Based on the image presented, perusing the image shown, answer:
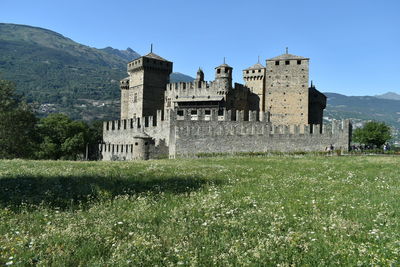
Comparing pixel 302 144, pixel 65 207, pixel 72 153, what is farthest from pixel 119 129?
pixel 65 207

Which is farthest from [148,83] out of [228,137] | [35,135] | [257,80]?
[228,137]

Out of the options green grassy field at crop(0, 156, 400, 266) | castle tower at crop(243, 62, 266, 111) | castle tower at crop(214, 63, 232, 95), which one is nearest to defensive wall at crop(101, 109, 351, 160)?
castle tower at crop(214, 63, 232, 95)

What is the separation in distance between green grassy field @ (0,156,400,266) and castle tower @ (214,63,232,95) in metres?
40.1

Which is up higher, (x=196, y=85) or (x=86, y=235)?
(x=196, y=85)

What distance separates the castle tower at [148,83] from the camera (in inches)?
2270

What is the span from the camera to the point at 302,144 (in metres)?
35.1

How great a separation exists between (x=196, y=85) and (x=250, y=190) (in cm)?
4291

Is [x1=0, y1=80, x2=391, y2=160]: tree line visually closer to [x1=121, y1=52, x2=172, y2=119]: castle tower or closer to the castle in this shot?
the castle

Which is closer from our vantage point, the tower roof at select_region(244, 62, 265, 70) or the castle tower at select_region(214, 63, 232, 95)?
the castle tower at select_region(214, 63, 232, 95)

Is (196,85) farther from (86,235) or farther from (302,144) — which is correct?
(86,235)

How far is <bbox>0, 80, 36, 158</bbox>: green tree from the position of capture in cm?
4474

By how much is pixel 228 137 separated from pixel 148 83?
24.3 meters

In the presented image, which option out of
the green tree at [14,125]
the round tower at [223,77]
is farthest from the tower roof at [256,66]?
the green tree at [14,125]

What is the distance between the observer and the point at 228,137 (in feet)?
125
